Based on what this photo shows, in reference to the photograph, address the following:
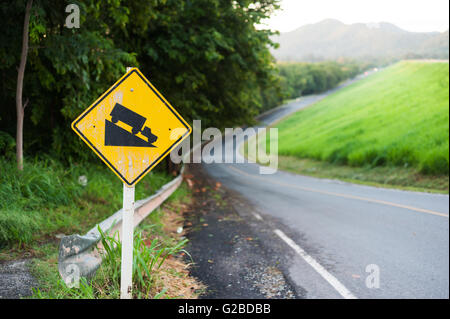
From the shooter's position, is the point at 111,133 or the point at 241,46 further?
the point at 241,46

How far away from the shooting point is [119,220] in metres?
5.30

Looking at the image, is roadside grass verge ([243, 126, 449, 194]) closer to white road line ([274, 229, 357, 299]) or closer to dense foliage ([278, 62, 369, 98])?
white road line ([274, 229, 357, 299])

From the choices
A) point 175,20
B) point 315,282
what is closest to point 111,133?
point 315,282

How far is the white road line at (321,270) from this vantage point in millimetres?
4917

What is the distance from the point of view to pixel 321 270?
5.70m

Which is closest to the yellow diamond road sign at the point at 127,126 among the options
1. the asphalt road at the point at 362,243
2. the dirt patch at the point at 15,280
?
the dirt patch at the point at 15,280

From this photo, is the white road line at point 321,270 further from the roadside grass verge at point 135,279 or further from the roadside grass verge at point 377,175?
the roadside grass verge at point 377,175

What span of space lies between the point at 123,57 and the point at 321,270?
531cm

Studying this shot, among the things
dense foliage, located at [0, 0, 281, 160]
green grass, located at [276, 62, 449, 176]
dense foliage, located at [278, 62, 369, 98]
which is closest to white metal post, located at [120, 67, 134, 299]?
dense foliage, located at [0, 0, 281, 160]

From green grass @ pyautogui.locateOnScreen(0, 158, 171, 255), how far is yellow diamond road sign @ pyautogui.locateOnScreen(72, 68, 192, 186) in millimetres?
2075

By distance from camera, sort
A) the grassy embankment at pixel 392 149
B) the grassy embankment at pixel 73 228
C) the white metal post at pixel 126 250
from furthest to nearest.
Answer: the grassy embankment at pixel 392 149, the grassy embankment at pixel 73 228, the white metal post at pixel 126 250

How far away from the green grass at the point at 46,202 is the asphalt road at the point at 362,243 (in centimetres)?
317

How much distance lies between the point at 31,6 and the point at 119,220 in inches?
153
